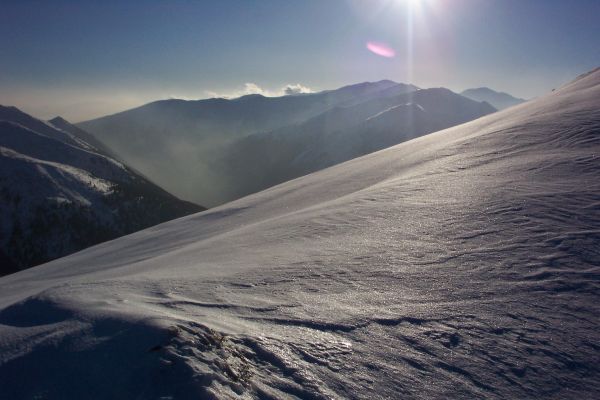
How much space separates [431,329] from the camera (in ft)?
16.6

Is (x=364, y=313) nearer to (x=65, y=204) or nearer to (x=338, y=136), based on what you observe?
(x=65, y=204)

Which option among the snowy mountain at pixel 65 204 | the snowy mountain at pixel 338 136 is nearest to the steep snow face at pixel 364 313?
the snowy mountain at pixel 65 204

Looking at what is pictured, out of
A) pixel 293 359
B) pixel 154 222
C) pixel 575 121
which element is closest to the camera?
pixel 293 359

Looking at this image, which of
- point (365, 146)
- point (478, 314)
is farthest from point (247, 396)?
point (365, 146)

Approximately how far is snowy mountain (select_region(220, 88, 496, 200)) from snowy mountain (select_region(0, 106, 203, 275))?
65730mm

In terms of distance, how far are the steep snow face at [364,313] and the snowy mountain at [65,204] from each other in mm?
49571

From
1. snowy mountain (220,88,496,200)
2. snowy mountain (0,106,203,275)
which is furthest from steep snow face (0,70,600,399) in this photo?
snowy mountain (220,88,496,200)

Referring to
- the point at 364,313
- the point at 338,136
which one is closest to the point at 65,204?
the point at 364,313

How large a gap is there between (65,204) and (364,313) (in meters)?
58.9

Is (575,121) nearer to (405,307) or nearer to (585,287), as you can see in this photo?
(585,287)

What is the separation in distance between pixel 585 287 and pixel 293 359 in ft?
14.1

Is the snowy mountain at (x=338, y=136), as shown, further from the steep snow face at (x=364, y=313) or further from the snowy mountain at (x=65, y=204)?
the steep snow face at (x=364, y=313)

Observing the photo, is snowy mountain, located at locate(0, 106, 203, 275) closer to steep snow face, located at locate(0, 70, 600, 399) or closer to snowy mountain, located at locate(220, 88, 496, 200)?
steep snow face, located at locate(0, 70, 600, 399)

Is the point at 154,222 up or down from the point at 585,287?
down
